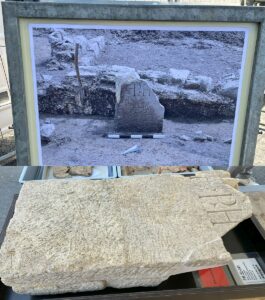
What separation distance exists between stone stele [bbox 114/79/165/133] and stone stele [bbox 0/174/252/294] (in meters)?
0.37

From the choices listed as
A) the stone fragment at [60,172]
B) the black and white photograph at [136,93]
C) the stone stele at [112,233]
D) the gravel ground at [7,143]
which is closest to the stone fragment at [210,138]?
the black and white photograph at [136,93]

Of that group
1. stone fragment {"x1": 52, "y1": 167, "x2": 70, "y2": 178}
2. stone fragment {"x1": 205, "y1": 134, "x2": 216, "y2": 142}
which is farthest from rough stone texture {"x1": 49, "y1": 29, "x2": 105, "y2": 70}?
stone fragment {"x1": 205, "y1": 134, "x2": 216, "y2": 142}

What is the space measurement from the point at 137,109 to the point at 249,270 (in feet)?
2.08

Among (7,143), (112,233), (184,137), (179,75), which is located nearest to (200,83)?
(179,75)

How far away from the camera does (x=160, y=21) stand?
3.56ft

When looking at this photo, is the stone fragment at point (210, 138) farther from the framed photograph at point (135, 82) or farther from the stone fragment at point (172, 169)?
the stone fragment at point (172, 169)

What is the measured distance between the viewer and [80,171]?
1.24m

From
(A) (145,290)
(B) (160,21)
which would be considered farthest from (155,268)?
(B) (160,21)

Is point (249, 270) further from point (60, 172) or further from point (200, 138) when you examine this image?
point (60, 172)

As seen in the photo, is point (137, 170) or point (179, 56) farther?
point (137, 170)

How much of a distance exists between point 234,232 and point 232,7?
67 centimetres

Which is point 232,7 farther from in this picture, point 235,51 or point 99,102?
point 99,102

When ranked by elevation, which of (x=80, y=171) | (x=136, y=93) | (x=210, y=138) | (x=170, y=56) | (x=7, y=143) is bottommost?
(x=7, y=143)

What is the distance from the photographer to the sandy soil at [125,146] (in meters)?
1.20
